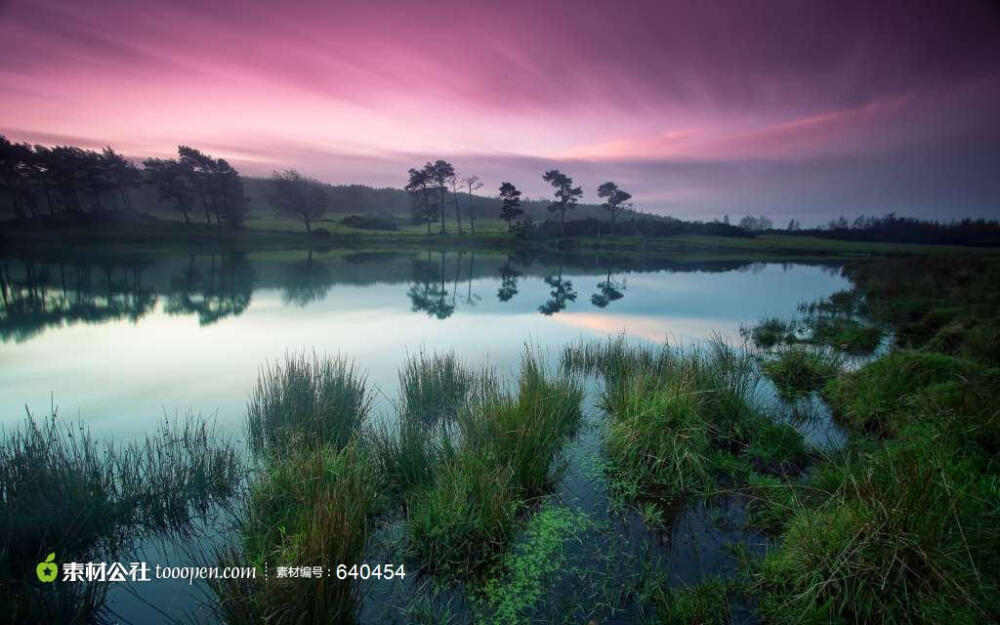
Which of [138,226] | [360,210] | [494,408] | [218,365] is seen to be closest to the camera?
[494,408]

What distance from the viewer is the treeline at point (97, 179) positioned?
5934 centimetres

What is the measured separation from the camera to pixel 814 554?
3525 millimetres

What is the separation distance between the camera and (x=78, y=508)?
14.5 feet

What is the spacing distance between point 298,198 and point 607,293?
6449 centimetres

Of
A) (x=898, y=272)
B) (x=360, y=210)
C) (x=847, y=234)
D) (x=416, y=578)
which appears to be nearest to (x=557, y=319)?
(x=416, y=578)

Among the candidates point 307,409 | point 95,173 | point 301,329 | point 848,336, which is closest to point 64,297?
point 301,329

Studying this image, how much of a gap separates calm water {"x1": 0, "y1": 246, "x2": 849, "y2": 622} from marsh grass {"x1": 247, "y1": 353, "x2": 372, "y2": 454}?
1150 mm

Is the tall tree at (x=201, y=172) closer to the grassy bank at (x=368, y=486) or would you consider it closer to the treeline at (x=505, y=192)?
the treeline at (x=505, y=192)

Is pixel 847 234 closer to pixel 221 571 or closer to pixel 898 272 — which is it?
pixel 898 272

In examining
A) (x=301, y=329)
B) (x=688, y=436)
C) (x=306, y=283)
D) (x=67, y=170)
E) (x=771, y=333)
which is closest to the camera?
(x=688, y=436)

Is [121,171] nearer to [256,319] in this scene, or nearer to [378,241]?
[378,241]

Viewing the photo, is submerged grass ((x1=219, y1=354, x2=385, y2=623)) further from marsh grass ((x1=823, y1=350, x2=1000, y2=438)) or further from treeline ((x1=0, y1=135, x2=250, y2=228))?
treeline ((x1=0, y1=135, x2=250, y2=228))

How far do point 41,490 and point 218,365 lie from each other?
8.08 m

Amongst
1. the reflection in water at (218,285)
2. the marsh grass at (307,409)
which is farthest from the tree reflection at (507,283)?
the marsh grass at (307,409)
